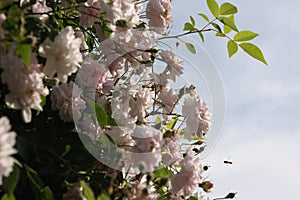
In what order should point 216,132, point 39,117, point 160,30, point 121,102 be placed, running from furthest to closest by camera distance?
point 216,132, point 160,30, point 121,102, point 39,117

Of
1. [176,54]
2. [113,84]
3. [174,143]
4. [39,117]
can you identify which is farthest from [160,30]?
[39,117]

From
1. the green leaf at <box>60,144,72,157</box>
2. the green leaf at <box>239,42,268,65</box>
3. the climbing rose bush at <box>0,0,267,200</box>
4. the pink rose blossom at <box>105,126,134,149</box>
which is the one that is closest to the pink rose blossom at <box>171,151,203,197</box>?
the climbing rose bush at <box>0,0,267,200</box>

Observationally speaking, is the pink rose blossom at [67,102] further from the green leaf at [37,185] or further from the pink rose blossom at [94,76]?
the green leaf at [37,185]

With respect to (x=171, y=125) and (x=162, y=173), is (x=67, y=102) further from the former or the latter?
(x=171, y=125)

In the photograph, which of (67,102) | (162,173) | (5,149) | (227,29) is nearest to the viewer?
(5,149)

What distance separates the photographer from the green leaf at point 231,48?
5.18 ft

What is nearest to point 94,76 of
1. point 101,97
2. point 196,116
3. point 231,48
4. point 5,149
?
point 101,97

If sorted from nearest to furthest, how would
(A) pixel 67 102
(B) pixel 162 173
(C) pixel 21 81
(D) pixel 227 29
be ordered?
(C) pixel 21 81 < (A) pixel 67 102 < (B) pixel 162 173 < (D) pixel 227 29

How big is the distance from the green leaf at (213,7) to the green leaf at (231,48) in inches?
3.4

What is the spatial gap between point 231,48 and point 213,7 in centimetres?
12

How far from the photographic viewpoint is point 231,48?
158 cm

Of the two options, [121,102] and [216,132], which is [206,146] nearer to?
[216,132]

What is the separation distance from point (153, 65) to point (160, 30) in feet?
0.32

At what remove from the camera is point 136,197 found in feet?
4.00
